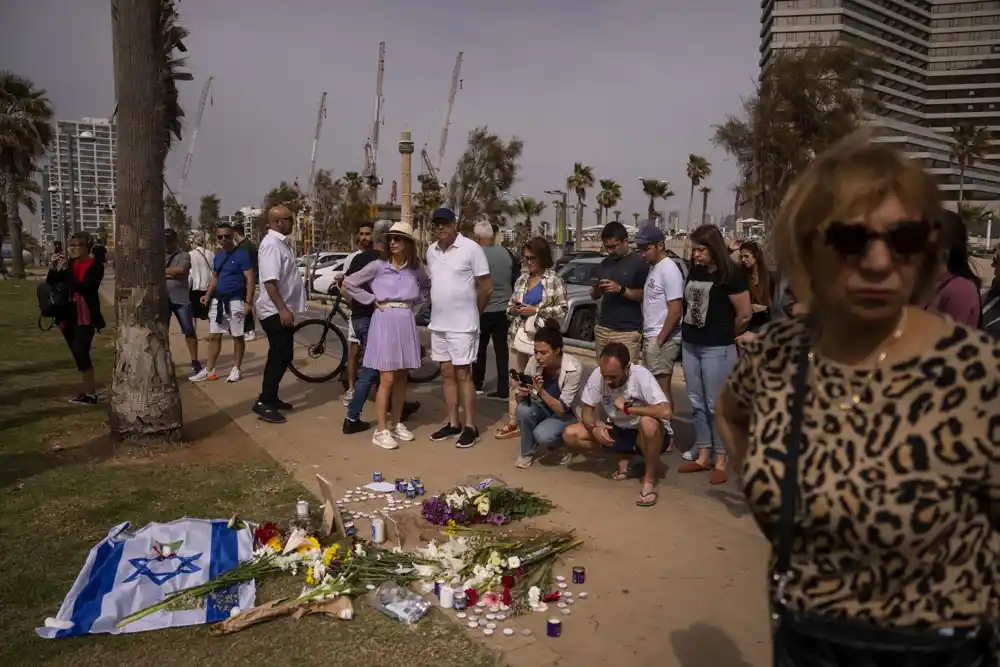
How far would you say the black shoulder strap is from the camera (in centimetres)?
155

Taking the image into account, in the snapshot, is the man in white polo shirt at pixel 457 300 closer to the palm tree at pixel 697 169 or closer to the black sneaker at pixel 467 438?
the black sneaker at pixel 467 438

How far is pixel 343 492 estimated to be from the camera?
16.8ft

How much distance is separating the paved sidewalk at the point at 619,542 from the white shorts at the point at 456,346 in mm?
760

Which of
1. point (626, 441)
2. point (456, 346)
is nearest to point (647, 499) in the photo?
Result: point (626, 441)

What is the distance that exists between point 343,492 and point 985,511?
4.24 metres

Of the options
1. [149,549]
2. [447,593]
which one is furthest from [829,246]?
[149,549]

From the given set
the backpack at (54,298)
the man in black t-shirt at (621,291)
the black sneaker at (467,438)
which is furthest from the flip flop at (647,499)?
the backpack at (54,298)

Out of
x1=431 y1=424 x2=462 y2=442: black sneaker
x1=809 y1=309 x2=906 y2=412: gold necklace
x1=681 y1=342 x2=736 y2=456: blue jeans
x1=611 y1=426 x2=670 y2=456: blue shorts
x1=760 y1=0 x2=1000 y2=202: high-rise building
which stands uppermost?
x1=760 y1=0 x2=1000 y2=202: high-rise building

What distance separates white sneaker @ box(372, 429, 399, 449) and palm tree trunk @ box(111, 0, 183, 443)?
1668 millimetres

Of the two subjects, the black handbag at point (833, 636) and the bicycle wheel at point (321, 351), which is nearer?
the black handbag at point (833, 636)

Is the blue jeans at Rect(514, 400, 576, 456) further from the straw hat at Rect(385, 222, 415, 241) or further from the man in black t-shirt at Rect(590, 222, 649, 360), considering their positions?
the straw hat at Rect(385, 222, 415, 241)

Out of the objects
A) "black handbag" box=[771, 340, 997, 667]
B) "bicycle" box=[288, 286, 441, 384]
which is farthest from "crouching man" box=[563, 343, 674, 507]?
"bicycle" box=[288, 286, 441, 384]

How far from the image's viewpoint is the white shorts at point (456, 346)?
622cm

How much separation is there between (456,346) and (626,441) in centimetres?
171
